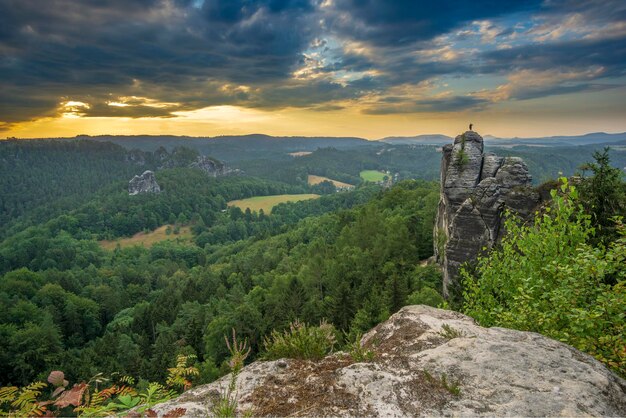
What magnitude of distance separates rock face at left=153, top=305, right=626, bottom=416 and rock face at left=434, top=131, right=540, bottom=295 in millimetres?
23547

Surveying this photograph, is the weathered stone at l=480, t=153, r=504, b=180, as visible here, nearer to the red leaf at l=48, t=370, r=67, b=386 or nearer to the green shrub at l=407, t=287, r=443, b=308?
the green shrub at l=407, t=287, r=443, b=308

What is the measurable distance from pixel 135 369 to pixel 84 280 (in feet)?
232

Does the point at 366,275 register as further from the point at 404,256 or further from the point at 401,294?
the point at 401,294

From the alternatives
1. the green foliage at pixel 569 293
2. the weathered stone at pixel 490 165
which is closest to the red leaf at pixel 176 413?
the green foliage at pixel 569 293

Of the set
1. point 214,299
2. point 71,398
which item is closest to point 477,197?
point 71,398

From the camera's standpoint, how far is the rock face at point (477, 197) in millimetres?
28266

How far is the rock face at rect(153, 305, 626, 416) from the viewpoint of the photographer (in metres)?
4.26

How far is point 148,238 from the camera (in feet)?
592

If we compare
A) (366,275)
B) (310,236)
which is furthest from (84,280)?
(366,275)

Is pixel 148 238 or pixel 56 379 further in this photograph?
pixel 148 238

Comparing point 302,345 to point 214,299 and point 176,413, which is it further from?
point 214,299

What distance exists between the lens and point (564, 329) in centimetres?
746

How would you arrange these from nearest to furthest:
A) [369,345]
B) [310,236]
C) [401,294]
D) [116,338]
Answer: [369,345]
[401,294]
[116,338]
[310,236]

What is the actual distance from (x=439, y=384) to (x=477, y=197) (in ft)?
92.2
